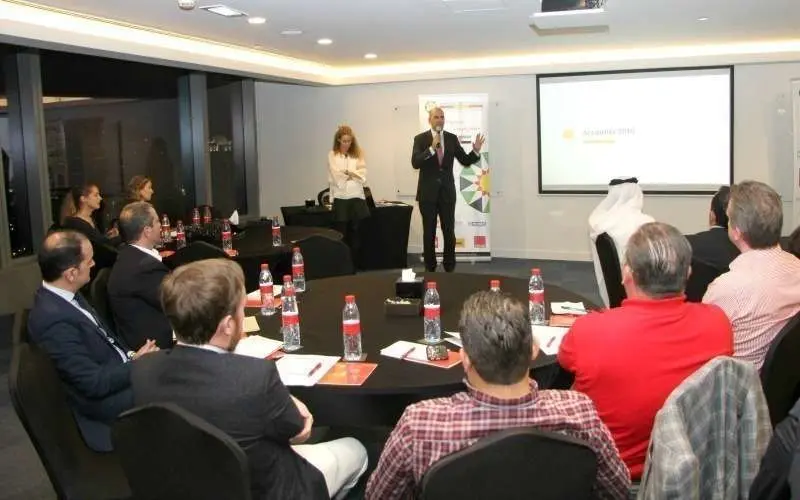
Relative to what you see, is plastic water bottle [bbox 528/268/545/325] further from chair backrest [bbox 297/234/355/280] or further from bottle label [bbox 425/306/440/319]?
chair backrest [bbox 297/234/355/280]

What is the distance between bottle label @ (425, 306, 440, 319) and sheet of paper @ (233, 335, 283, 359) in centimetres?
60

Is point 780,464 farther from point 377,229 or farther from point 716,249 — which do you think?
point 377,229

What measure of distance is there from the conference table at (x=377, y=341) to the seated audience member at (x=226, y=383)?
0.28 m

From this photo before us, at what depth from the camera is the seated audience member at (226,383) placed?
1801 millimetres

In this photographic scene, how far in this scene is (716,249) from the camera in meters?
3.77

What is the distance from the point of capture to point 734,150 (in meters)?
8.50

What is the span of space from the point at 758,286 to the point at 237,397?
6.38 feet

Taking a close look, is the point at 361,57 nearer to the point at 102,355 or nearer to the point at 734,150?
the point at 734,150

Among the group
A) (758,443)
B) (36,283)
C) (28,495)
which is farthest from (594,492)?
(36,283)

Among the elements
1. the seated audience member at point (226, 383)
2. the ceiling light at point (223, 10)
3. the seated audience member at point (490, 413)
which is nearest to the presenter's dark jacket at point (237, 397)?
the seated audience member at point (226, 383)

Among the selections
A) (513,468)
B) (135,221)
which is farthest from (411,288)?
(513,468)

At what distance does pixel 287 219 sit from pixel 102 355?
559 centimetres

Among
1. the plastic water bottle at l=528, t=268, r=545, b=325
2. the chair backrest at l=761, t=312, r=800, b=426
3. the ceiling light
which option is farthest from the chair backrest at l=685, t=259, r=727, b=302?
the ceiling light

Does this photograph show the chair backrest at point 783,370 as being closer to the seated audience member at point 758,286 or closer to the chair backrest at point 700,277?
the seated audience member at point 758,286
